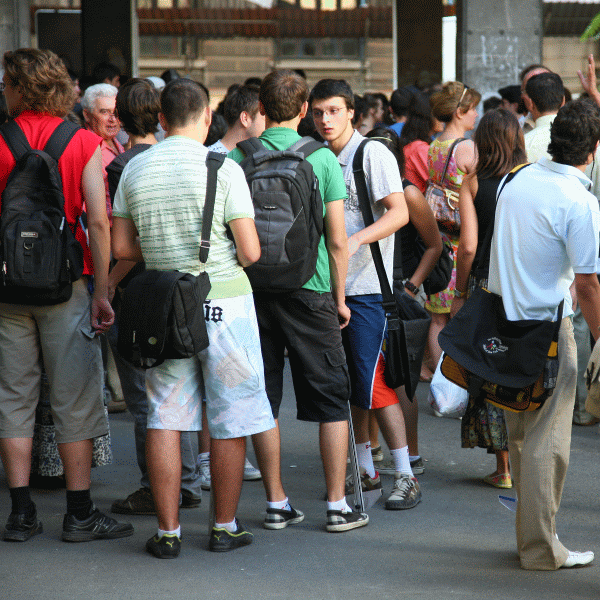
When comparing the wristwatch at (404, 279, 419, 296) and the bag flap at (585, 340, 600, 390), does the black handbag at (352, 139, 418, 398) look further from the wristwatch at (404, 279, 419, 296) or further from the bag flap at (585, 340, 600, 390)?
the bag flap at (585, 340, 600, 390)

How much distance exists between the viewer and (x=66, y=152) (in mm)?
3973

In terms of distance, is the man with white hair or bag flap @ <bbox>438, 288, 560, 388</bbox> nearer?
bag flap @ <bbox>438, 288, 560, 388</bbox>

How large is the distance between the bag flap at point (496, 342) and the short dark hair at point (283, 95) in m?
1.17

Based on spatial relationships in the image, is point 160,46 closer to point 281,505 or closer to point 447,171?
point 447,171

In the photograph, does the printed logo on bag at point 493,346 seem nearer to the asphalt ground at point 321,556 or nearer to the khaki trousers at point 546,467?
the khaki trousers at point 546,467

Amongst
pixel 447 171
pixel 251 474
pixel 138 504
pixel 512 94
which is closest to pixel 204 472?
pixel 251 474

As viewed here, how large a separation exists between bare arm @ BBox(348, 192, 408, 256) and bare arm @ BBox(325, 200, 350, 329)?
181mm

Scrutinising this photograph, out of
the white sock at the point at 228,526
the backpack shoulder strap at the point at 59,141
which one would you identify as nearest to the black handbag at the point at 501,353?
the white sock at the point at 228,526

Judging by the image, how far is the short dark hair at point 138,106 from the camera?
4531mm

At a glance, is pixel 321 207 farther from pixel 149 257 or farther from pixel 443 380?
pixel 443 380

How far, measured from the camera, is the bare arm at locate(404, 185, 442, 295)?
491 centimetres

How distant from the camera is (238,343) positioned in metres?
3.79

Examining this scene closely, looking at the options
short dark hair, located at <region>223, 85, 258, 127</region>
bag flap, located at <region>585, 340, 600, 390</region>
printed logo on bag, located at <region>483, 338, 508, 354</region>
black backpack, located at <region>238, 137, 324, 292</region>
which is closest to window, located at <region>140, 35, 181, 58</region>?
short dark hair, located at <region>223, 85, 258, 127</region>

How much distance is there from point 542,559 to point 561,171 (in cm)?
155
